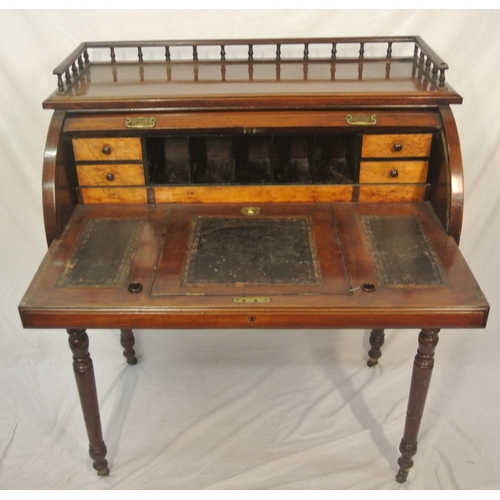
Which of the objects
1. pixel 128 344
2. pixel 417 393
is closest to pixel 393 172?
pixel 417 393

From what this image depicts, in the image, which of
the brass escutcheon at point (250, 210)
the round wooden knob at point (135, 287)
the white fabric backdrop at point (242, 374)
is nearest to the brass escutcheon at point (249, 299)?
the round wooden knob at point (135, 287)

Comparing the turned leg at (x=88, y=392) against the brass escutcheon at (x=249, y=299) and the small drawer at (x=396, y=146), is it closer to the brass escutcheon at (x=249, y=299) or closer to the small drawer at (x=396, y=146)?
the brass escutcheon at (x=249, y=299)

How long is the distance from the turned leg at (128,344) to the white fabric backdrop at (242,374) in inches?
2.3

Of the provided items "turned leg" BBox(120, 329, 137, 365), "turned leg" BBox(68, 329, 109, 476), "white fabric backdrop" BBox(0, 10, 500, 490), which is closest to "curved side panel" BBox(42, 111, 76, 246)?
"turned leg" BBox(68, 329, 109, 476)

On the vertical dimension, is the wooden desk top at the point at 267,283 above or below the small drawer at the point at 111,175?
below

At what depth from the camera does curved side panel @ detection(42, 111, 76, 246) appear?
7.64 feet

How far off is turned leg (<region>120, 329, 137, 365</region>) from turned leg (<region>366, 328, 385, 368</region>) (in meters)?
1.16

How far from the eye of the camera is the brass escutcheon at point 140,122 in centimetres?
239

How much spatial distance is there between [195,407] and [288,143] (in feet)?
4.22

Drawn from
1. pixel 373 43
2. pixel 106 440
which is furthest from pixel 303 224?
pixel 106 440

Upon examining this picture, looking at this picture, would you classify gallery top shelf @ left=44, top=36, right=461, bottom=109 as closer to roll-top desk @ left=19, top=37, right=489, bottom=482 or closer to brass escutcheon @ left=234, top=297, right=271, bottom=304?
roll-top desk @ left=19, top=37, right=489, bottom=482

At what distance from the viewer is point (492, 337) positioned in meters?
3.32

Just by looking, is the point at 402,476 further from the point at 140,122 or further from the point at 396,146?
the point at 140,122

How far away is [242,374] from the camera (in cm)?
328
